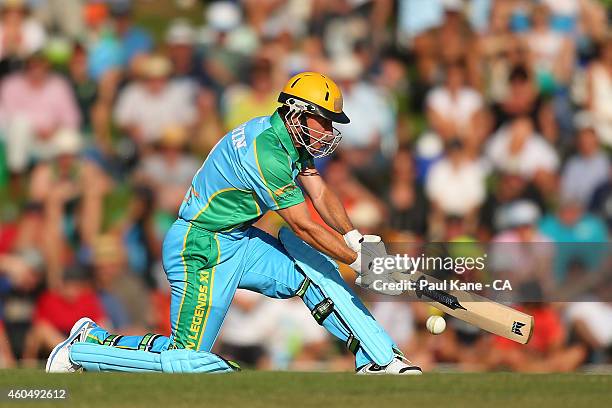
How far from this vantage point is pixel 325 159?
46.5ft

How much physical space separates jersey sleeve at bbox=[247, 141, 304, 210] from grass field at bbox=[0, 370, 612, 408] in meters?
1.20

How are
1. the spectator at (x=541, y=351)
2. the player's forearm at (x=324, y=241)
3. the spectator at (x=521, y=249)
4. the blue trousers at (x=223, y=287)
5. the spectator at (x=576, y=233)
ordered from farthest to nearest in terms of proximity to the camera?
the spectator at (x=576, y=233)
the spectator at (x=541, y=351)
the spectator at (x=521, y=249)
the blue trousers at (x=223, y=287)
the player's forearm at (x=324, y=241)

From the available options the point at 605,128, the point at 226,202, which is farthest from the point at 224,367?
the point at 605,128

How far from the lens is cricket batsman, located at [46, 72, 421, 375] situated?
906 cm

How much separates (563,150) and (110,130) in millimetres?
5131

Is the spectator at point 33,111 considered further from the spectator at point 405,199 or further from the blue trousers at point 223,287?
the blue trousers at point 223,287

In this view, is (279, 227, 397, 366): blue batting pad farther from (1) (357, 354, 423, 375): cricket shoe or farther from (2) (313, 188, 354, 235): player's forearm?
(2) (313, 188, 354, 235): player's forearm

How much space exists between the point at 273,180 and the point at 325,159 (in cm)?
532

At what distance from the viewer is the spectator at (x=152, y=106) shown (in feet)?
48.8

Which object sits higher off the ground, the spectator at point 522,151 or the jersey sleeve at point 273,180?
the spectator at point 522,151

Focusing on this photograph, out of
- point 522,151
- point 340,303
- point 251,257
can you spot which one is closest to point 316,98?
point 251,257

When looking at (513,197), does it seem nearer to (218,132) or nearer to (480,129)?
(480,129)

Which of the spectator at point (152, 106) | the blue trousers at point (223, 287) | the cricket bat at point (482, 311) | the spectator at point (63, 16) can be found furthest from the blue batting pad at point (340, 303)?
the spectator at point (63, 16)

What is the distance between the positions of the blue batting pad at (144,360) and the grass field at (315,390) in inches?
8.4
